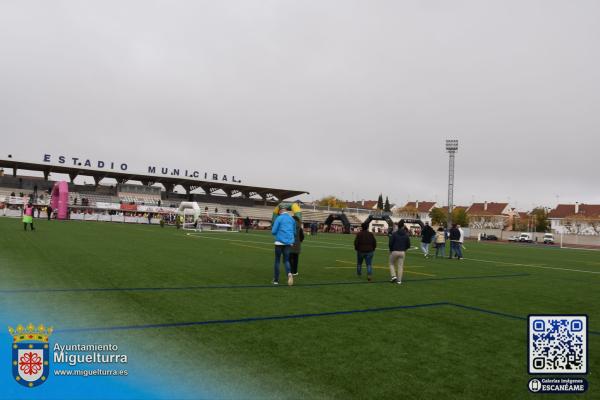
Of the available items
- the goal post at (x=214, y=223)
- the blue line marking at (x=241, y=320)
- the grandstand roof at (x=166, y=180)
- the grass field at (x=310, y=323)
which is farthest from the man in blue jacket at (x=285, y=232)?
the grandstand roof at (x=166, y=180)

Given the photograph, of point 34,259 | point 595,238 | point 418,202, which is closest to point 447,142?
point 595,238

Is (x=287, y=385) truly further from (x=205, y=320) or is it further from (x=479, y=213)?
(x=479, y=213)

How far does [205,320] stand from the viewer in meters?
6.70

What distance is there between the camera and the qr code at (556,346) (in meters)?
4.28

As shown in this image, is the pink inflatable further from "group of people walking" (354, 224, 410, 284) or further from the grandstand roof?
"group of people walking" (354, 224, 410, 284)

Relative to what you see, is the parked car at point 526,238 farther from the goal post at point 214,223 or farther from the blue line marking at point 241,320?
the blue line marking at point 241,320

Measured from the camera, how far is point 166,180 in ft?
270

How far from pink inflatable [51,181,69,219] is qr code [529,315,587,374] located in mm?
54863

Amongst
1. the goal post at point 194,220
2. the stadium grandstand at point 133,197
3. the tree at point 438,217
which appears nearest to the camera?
the goal post at point 194,220

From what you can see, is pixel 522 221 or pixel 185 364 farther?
pixel 522 221

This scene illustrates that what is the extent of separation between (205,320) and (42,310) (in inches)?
99.5

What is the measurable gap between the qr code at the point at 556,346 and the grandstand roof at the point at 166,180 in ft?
255

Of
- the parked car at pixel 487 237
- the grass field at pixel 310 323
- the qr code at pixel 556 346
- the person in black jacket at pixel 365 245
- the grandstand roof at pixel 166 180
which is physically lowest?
the parked car at pixel 487 237

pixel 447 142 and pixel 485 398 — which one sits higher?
pixel 447 142
